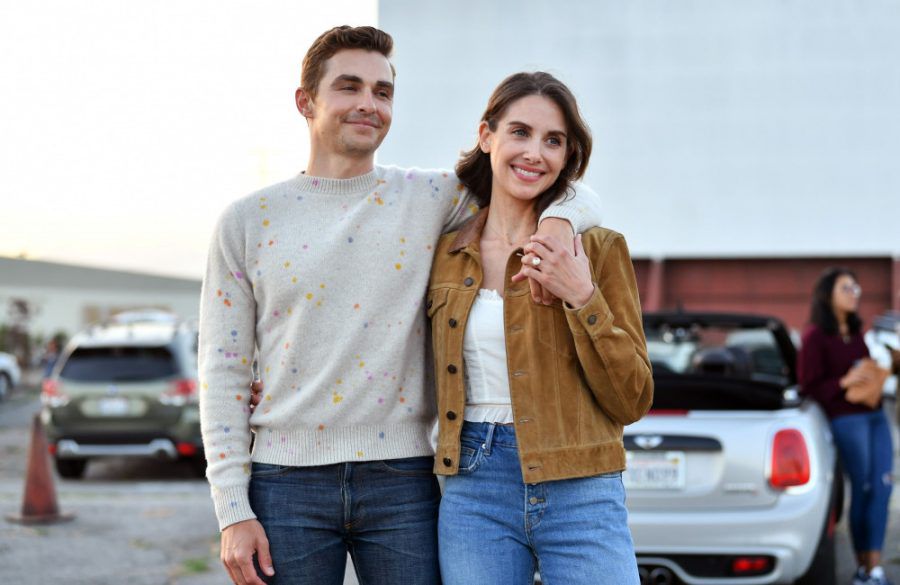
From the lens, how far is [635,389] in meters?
2.28

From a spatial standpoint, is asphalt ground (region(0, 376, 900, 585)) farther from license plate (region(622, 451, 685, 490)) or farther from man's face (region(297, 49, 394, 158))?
man's face (region(297, 49, 394, 158))

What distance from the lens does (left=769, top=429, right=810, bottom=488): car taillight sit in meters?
4.54

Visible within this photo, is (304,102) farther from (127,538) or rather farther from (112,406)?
(112,406)

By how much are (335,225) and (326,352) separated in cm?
32

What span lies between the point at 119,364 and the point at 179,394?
71 cm

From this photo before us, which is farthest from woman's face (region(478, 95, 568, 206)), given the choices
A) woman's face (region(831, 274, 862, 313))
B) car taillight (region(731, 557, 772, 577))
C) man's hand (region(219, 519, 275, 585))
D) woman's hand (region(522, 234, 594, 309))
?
woman's face (region(831, 274, 862, 313))

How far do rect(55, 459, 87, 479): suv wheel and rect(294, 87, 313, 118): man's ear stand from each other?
794 centimetres

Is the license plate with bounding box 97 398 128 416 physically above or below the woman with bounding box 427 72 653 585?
below

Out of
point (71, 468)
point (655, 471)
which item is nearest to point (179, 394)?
point (71, 468)

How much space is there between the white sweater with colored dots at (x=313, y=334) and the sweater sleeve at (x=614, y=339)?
0.13 metres

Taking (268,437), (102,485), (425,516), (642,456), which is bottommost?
(102,485)

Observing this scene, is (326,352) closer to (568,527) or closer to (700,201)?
(568,527)

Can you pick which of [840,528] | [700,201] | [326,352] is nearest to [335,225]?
[326,352]

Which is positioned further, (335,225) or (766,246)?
(766,246)
